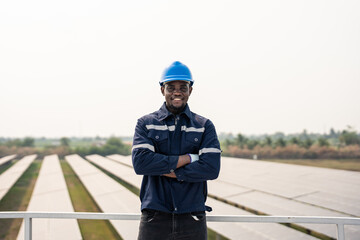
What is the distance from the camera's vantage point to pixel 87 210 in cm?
2166

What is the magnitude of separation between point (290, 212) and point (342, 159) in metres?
33.5

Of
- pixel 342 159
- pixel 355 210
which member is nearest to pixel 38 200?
pixel 355 210

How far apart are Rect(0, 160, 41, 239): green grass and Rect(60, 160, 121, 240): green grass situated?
4.42m

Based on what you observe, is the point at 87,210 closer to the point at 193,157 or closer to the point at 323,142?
the point at 193,157

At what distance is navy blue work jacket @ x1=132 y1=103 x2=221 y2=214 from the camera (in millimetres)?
1691

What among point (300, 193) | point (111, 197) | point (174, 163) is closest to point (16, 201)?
point (111, 197)

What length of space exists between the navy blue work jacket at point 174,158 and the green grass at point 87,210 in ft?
49.7

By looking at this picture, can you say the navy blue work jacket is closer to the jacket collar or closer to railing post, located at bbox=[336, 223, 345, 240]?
the jacket collar

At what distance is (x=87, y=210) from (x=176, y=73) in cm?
2293

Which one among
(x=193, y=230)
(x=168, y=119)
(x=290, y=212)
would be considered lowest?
(x=290, y=212)

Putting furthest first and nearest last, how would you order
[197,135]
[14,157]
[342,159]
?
[14,157] < [342,159] < [197,135]

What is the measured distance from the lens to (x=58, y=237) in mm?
2865

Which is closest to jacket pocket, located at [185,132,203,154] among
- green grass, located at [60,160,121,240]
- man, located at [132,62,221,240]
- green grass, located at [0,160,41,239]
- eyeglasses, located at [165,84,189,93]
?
man, located at [132,62,221,240]

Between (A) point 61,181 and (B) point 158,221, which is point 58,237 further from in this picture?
(A) point 61,181
